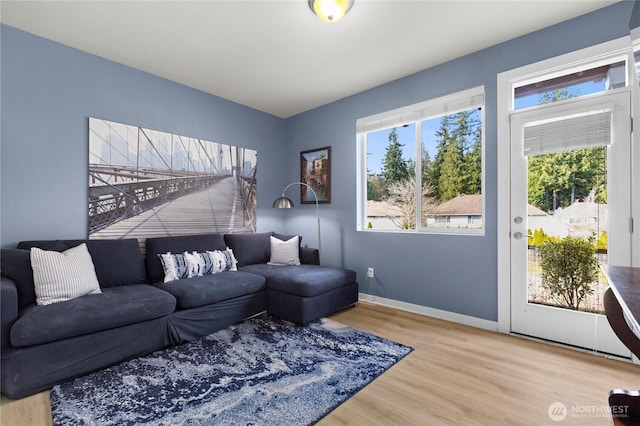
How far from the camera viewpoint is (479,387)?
1848 millimetres

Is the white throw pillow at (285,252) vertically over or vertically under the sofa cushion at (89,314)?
over

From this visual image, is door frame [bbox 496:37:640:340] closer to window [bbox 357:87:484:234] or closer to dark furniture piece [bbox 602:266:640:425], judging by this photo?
window [bbox 357:87:484:234]

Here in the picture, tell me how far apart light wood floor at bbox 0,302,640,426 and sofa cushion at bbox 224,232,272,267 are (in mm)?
1939

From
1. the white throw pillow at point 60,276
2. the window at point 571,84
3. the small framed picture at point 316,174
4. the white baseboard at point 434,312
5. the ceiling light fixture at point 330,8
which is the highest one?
the ceiling light fixture at point 330,8

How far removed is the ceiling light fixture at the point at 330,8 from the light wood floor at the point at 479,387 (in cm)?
257

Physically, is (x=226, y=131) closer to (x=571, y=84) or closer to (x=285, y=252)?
(x=285, y=252)

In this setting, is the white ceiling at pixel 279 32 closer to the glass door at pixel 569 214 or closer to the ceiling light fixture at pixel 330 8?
the ceiling light fixture at pixel 330 8

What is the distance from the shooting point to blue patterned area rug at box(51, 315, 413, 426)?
5.24ft

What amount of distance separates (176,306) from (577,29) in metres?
3.98

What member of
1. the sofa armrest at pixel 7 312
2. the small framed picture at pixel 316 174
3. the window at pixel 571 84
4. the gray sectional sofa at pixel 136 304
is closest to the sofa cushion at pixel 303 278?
the gray sectional sofa at pixel 136 304

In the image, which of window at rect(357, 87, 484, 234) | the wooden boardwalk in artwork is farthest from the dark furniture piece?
the wooden boardwalk in artwork

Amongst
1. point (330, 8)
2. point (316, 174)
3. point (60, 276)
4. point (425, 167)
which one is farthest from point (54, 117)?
point (425, 167)

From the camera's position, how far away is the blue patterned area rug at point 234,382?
160cm

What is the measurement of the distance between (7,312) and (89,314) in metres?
0.40
